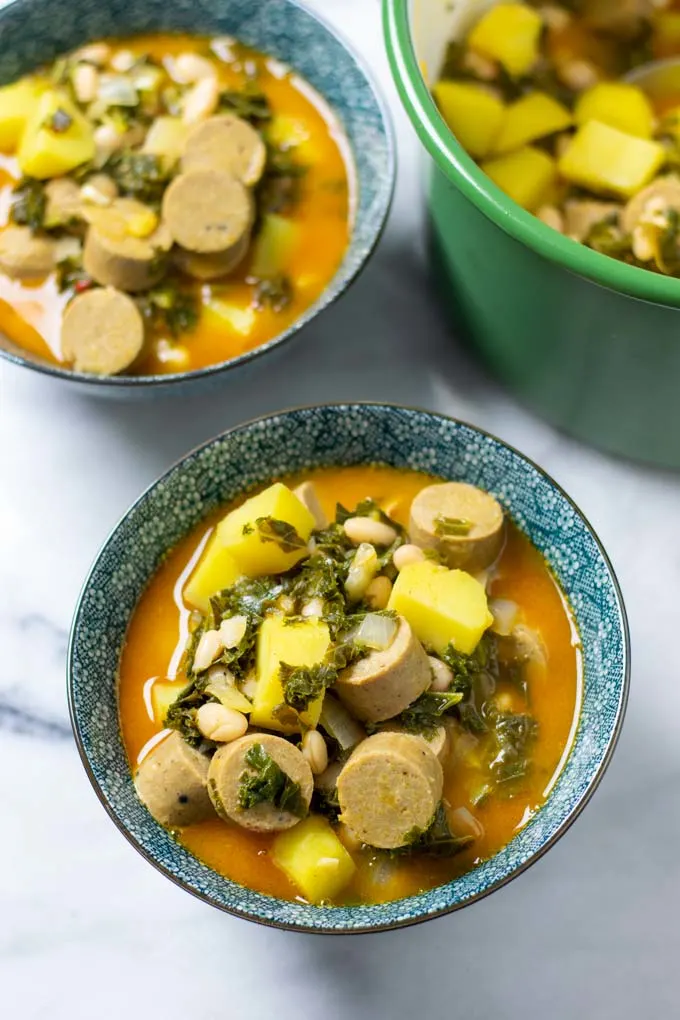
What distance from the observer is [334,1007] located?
2062 millimetres

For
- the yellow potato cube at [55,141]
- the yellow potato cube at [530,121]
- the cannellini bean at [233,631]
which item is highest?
the yellow potato cube at [55,141]

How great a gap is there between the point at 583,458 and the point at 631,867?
0.83 meters

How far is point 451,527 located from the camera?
2031 mm

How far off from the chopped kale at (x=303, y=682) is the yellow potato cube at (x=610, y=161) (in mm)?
1196

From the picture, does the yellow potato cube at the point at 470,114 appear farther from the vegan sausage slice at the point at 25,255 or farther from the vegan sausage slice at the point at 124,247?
the vegan sausage slice at the point at 25,255

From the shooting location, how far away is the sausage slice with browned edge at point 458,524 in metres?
2.03

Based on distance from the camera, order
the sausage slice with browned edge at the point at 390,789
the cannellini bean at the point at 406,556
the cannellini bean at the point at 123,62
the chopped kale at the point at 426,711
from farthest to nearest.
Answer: the cannellini bean at the point at 123,62
the cannellini bean at the point at 406,556
the chopped kale at the point at 426,711
the sausage slice with browned edge at the point at 390,789

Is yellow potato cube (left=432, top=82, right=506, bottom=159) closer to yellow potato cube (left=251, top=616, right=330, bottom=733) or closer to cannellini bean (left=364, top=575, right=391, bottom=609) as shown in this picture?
cannellini bean (left=364, top=575, right=391, bottom=609)

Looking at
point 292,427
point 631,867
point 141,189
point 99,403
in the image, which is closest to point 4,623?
point 99,403

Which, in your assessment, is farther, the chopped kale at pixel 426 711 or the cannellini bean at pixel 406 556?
the cannellini bean at pixel 406 556

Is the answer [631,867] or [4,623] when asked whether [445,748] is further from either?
[4,623]

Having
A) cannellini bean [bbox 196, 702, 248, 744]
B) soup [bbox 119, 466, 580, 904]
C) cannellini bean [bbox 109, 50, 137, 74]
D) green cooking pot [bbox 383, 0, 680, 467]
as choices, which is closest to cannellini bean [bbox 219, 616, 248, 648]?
soup [bbox 119, 466, 580, 904]

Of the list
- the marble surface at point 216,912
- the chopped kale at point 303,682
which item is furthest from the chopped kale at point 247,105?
→ the chopped kale at point 303,682

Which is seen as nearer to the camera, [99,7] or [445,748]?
[445,748]
